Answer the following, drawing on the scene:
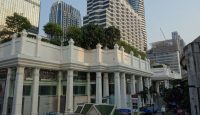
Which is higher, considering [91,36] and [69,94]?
[91,36]

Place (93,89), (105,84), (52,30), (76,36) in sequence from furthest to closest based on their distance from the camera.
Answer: (52,30), (76,36), (105,84), (93,89)

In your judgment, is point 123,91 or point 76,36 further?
point 76,36

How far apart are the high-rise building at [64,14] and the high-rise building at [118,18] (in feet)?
177

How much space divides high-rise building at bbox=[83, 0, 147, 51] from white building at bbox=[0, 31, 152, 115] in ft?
247

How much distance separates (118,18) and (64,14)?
68257mm

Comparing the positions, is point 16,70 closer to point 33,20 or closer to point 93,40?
point 93,40

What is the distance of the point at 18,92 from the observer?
2625 cm

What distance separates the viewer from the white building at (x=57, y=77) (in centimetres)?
2788

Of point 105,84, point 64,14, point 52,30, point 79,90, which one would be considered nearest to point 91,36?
point 52,30

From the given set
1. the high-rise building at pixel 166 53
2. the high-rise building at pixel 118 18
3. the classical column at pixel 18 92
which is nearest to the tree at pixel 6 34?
the classical column at pixel 18 92

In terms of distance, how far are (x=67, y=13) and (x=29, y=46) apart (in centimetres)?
16073

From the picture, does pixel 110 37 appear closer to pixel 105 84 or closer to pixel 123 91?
pixel 105 84

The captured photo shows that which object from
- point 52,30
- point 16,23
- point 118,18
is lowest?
point 52,30

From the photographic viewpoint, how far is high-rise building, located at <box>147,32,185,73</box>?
162m
